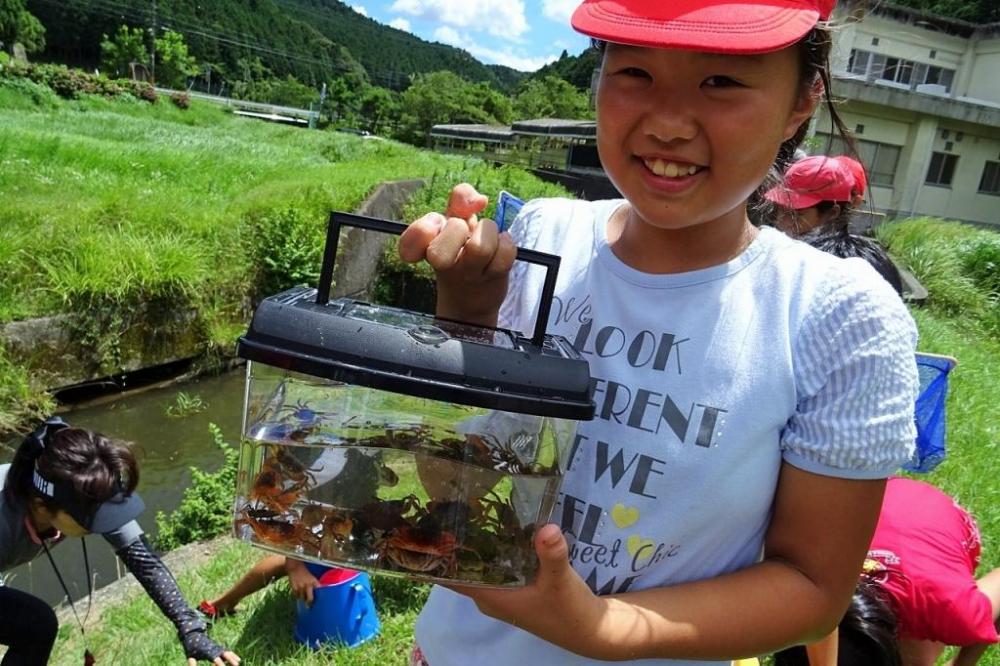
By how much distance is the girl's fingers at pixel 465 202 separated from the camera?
96cm

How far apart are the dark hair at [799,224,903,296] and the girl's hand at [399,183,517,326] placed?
6.80 ft

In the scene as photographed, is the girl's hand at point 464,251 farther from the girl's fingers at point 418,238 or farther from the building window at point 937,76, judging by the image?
the building window at point 937,76

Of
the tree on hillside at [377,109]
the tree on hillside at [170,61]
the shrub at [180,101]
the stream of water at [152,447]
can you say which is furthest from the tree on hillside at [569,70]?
the stream of water at [152,447]

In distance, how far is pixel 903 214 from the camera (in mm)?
21406

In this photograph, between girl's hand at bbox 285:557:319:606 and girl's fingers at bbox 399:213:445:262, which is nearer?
girl's fingers at bbox 399:213:445:262

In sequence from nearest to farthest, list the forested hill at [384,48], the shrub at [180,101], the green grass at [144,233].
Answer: the green grass at [144,233] < the shrub at [180,101] < the forested hill at [384,48]

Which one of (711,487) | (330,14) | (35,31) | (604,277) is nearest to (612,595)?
(711,487)

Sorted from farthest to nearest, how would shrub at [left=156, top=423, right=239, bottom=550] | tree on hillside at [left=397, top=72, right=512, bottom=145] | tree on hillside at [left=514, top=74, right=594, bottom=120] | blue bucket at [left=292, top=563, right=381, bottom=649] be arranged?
tree on hillside at [left=397, top=72, right=512, bottom=145] → tree on hillside at [left=514, top=74, right=594, bottom=120] → shrub at [left=156, top=423, right=239, bottom=550] → blue bucket at [left=292, top=563, right=381, bottom=649]

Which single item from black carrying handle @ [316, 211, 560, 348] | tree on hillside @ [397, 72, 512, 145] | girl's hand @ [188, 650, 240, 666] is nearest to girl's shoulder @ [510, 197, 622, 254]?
black carrying handle @ [316, 211, 560, 348]

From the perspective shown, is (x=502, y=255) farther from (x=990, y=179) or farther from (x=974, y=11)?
(x=974, y=11)

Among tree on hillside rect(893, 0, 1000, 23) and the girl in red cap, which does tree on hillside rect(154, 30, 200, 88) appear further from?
the girl in red cap

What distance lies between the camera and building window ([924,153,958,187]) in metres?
21.1

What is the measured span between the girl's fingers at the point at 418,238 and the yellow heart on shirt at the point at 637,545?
0.45 meters

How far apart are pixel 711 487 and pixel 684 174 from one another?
378mm
